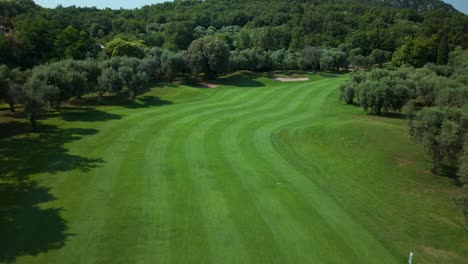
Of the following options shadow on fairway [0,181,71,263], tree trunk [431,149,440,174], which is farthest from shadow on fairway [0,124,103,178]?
tree trunk [431,149,440,174]

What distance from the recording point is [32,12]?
116938 mm

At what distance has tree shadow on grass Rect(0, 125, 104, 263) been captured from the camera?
711 inches

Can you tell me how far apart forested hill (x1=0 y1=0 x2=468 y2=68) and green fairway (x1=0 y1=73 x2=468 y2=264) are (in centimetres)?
4020

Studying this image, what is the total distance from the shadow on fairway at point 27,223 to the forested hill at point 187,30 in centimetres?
5481

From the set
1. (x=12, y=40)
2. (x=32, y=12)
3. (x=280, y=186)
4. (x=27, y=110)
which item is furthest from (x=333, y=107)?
(x=32, y=12)

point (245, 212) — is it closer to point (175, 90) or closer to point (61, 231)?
point (61, 231)

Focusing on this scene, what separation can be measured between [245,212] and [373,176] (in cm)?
1410

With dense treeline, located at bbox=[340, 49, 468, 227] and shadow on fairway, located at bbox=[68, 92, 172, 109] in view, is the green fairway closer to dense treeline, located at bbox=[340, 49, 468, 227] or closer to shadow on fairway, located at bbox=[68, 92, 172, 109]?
dense treeline, located at bbox=[340, 49, 468, 227]

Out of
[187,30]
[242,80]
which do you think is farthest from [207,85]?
[187,30]

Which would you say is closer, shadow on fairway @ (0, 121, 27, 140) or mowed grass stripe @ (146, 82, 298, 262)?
mowed grass stripe @ (146, 82, 298, 262)

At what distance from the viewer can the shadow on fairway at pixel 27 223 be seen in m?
17.5

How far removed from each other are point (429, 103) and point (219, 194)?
143 feet

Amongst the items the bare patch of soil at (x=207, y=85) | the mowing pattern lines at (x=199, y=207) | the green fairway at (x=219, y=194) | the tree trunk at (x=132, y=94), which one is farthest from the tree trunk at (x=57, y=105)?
the bare patch of soil at (x=207, y=85)

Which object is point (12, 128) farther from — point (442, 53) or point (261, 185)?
point (442, 53)
